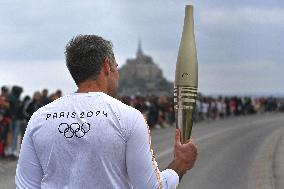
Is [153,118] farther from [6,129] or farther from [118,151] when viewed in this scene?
[118,151]

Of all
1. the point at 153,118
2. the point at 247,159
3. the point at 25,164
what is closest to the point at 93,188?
the point at 25,164

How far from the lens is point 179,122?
259cm

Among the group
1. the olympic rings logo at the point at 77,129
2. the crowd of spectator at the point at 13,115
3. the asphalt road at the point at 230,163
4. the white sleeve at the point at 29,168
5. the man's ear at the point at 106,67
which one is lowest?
the asphalt road at the point at 230,163

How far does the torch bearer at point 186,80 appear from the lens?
2568mm

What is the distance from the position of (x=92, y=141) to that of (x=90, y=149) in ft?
0.11

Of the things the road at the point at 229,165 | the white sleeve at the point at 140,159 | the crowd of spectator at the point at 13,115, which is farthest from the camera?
the crowd of spectator at the point at 13,115

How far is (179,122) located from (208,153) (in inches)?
586

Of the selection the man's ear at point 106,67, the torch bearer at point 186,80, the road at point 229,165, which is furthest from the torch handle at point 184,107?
the road at point 229,165

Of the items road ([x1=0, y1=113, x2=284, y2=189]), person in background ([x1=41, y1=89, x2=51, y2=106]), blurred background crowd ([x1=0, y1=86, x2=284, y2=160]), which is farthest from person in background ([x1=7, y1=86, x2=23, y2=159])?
road ([x1=0, y1=113, x2=284, y2=189])

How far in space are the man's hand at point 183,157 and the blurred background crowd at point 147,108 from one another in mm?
689

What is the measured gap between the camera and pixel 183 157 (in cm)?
256

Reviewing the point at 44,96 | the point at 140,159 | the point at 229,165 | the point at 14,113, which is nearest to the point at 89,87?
the point at 140,159

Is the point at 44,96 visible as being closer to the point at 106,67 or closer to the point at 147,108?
the point at 147,108

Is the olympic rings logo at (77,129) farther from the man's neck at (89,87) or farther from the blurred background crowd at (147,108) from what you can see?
the blurred background crowd at (147,108)
